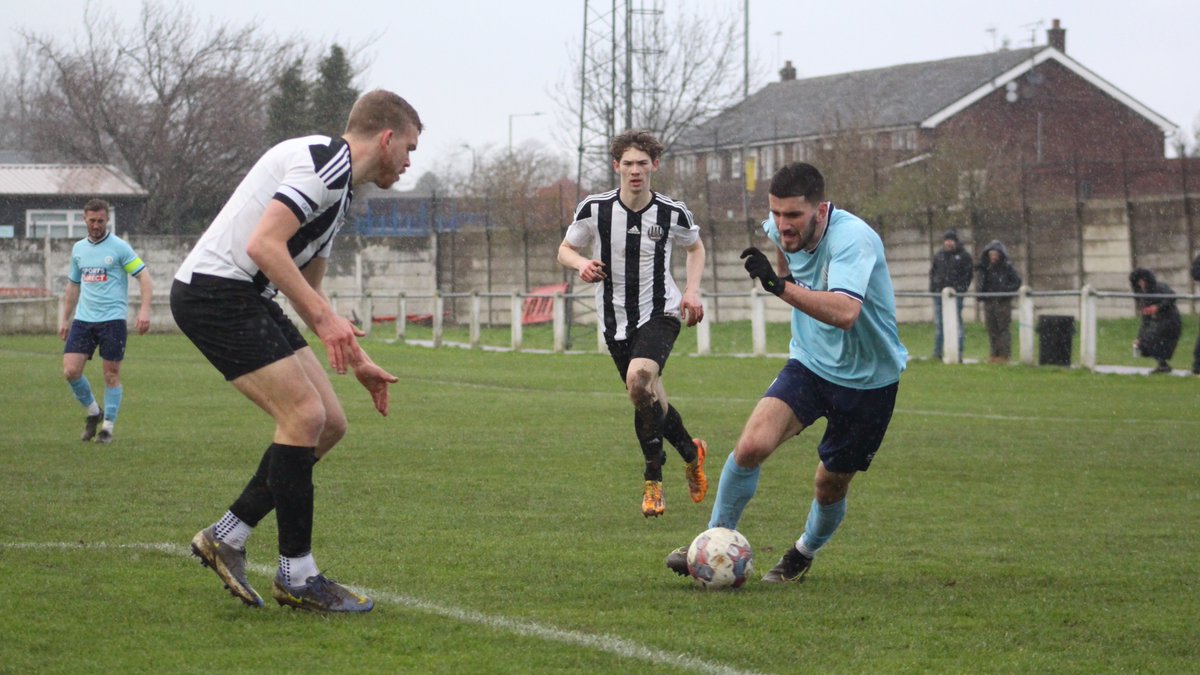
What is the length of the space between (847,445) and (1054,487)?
419 cm

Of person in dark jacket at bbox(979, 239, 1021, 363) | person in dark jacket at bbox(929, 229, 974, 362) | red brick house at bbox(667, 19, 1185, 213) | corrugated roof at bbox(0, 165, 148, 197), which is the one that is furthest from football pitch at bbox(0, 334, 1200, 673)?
corrugated roof at bbox(0, 165, 148, 197)

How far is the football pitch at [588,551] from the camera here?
509 cm

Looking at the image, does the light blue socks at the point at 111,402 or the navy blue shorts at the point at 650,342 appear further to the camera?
the light blue socks at the point at 111,402

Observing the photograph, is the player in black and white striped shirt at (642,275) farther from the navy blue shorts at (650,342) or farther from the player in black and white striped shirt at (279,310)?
the player in black and white striped shirt at (279,310)

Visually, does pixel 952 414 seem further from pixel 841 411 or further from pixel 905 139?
pixel 905 139


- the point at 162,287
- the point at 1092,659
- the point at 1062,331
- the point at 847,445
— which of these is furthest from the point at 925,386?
the point at 162,287

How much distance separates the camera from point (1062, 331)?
2114 cm

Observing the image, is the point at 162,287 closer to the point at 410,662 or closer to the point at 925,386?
the point at 925,386

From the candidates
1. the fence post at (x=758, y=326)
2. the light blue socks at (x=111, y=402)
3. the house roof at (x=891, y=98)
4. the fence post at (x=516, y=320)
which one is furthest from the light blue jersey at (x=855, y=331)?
the house roof at (x=891, y=98)

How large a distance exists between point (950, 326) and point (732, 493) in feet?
53.4

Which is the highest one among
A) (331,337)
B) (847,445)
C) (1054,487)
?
(331,337)

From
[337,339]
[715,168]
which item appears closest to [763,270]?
[337,339]

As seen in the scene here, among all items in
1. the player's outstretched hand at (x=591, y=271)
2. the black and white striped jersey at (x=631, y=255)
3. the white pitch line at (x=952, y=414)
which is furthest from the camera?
the white pitch line at (x=952, y=414)

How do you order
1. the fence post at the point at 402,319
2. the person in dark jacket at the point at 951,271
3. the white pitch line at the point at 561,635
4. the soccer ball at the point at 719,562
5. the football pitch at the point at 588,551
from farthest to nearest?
1. the fence post at the point at 402,319
2. the person in dark jacket at the point at 951,271
3. the soccer ball at the point at 719,562
4. the football pitch at the point at 588,551
5. the white pitch line at the point at 561,635
